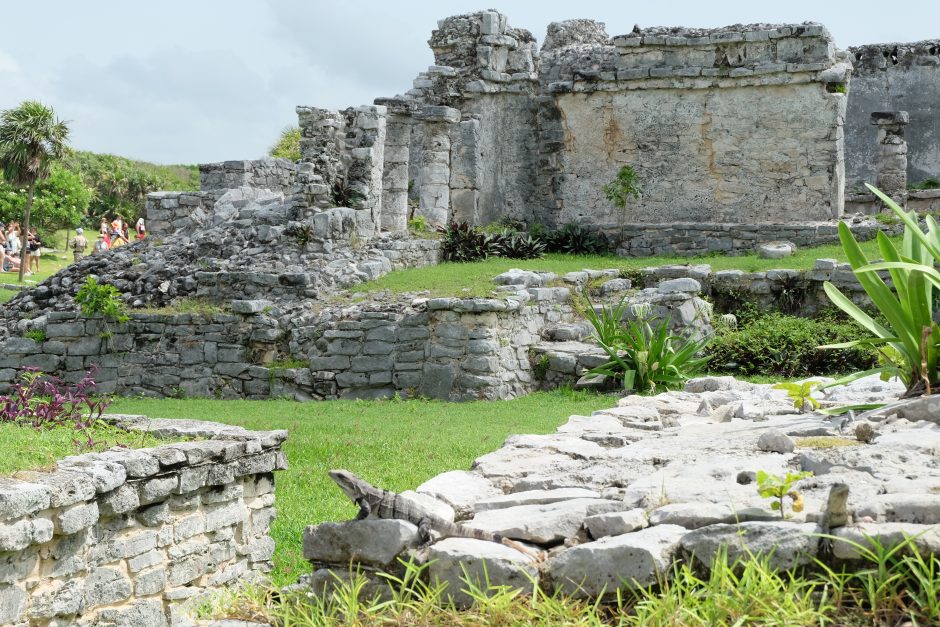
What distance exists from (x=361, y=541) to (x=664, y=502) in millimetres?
950

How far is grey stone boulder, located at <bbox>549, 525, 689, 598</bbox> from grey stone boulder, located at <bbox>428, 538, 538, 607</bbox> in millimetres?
87

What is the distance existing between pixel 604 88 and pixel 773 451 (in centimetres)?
1526

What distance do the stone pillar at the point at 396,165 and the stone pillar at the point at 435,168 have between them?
441 millimetres

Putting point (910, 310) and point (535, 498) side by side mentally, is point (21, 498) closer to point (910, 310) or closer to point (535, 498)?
point (535, 498)

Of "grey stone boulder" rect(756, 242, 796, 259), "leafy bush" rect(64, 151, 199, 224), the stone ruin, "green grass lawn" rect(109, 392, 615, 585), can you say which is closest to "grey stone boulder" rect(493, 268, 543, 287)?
the stone ruin

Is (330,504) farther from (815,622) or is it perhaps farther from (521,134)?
(521,134)

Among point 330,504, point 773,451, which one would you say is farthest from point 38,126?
point 773,451

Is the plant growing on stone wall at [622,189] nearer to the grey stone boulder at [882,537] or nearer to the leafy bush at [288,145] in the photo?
the leafy bush at [288,145]

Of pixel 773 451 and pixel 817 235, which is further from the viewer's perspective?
pixel 817 235

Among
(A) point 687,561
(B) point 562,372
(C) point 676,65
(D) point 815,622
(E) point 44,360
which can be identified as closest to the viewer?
(D) point 815,622

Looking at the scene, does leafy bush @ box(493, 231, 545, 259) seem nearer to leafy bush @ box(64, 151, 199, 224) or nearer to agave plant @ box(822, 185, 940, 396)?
agave plant @ box(822, 185, 940, 396)

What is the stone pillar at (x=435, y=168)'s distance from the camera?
1762 centimetres

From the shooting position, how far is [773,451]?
167 inches

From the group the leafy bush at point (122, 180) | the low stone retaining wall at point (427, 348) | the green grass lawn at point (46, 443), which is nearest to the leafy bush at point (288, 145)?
the leafy bush at point (122, 180)
